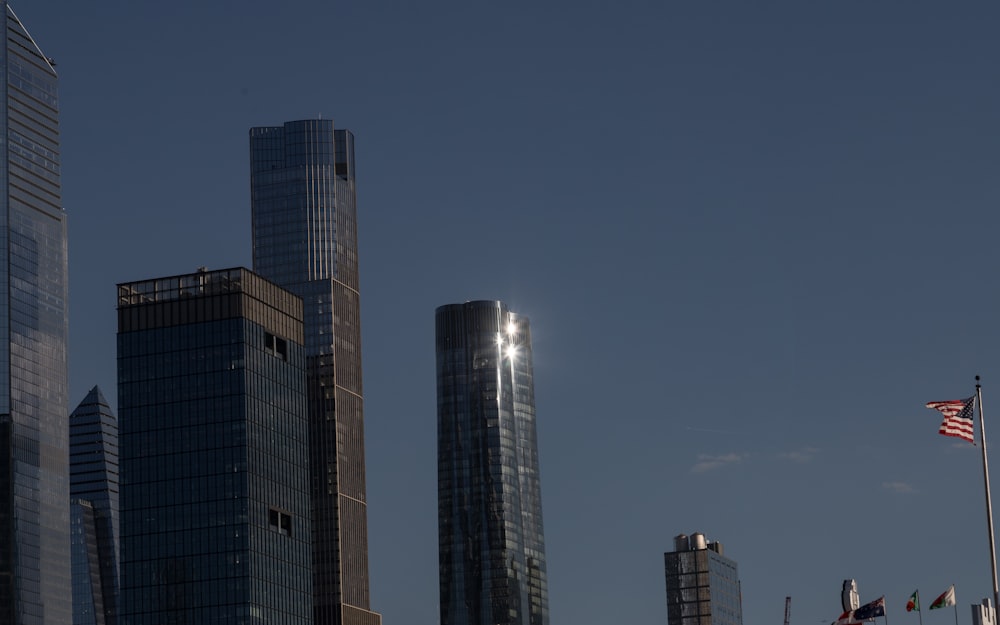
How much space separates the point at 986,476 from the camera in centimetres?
15138

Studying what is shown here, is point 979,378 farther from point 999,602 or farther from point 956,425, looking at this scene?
point 999,602

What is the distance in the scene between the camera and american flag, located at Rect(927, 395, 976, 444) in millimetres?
156250

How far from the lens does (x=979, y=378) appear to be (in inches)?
6004

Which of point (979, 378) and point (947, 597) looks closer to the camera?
point (979, 378)

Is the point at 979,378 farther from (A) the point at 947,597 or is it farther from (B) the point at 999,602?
(A) the point at 947,597

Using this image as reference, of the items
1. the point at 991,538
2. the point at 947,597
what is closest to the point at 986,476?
the point at 991,538

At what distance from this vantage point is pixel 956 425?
157m

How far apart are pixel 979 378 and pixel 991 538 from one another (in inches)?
483

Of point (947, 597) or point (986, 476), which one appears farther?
point (947, 597)

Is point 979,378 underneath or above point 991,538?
above

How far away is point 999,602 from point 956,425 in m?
15.1

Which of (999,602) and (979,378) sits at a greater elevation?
(979,378)

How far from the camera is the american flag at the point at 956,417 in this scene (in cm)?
15625

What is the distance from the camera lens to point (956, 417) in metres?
158
